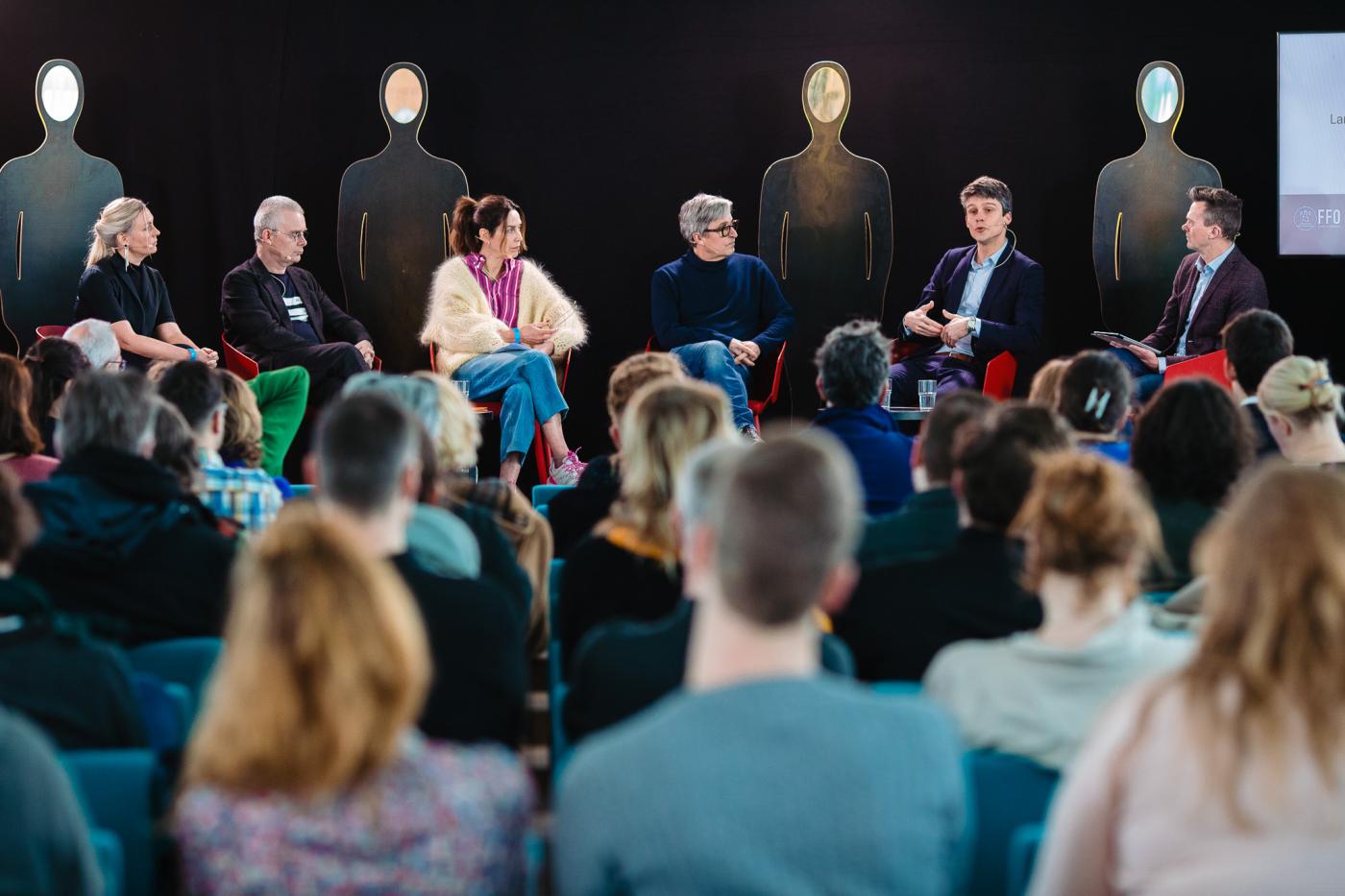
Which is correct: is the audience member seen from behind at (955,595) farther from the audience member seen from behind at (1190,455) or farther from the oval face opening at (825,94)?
the oval face opening at (825,94)

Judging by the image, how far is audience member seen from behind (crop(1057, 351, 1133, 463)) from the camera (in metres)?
3.48

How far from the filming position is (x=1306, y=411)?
347cm

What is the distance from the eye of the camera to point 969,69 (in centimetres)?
698

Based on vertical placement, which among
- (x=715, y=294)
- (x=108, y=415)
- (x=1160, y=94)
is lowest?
(x=108, y=415)

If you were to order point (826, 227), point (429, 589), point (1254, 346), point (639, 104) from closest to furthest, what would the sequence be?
1. point (429, 589)
2. point (1254, 346)
3. point (826, 227)
4. point (639, 104)

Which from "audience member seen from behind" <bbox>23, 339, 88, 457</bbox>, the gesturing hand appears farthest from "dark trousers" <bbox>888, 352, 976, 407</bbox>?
"audience member seen from behind" <bbox>23, 339, 88, 457</bbox>

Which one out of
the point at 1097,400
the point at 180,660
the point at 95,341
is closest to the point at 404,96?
the point at 95,341

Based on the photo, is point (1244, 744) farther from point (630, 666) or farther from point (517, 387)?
point (517, 387)

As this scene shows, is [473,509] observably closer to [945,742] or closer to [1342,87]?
[945,742]

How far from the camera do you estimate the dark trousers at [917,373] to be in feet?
20.2

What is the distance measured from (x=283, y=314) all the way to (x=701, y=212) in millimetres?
1894

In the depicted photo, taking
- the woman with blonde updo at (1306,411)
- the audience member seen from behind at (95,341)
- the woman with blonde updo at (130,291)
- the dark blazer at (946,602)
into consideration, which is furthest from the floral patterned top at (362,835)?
the woman with blonde updo at (130,291)

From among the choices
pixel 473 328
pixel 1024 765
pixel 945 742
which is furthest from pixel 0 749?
pixel 473 328

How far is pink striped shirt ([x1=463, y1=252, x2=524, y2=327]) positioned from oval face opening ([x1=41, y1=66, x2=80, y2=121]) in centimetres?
203
